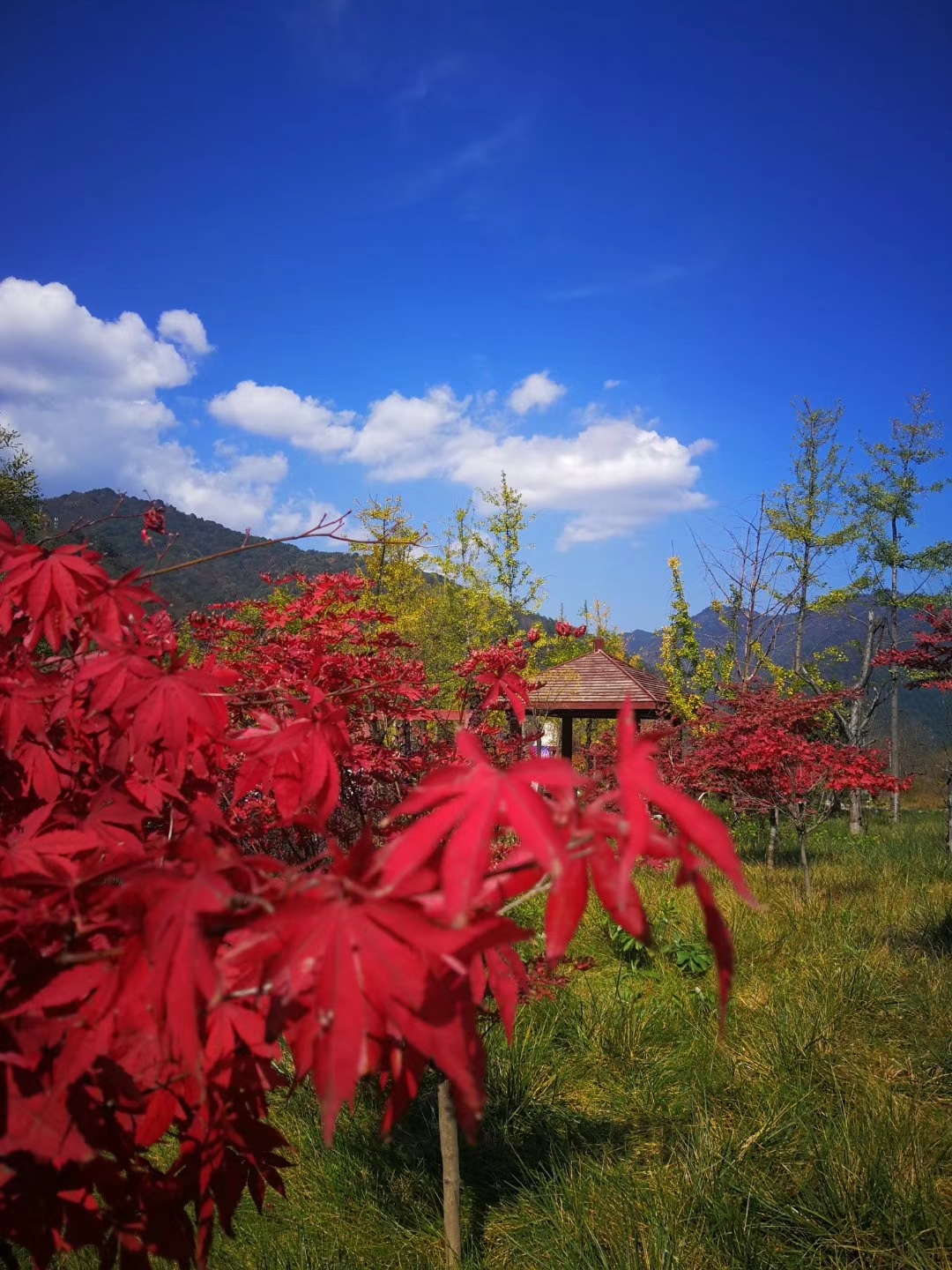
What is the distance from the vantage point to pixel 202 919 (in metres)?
0.82

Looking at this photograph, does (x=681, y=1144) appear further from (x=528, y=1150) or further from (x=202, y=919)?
(x=202, y=919)

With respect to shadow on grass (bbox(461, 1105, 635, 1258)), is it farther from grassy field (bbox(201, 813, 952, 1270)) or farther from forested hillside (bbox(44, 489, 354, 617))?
forested hillside (bbox(44, 489, 354, 617))

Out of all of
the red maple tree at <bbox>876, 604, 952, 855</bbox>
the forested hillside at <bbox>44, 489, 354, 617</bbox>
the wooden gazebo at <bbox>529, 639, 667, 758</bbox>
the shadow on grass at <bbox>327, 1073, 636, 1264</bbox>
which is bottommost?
the shadow on grass at <bbox>327, 1073, 636, 1264</bbox>

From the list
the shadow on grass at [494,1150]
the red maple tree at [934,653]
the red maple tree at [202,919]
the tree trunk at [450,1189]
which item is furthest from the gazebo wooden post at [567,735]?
the red maple tree at [202,919]

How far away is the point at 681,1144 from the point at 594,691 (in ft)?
33.5

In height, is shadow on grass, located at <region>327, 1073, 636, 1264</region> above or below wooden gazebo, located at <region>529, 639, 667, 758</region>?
below

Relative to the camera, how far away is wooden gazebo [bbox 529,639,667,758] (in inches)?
489

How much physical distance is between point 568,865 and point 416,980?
185 millimetres

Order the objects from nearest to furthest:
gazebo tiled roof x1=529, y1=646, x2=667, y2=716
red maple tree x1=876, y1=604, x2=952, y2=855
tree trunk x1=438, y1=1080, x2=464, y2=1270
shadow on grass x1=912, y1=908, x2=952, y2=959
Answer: tree trunk x1=438, y1=1080, x2=464, y2=1270, shadow on grass x1=912, y1=908, x2=952, y2=959, red maple tree x1=876, y1=604, x2=952, y2=855, gazebo tiled roof x1=529, y1=646, x2=667, y2=716

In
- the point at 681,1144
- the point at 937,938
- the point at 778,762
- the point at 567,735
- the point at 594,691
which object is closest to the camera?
the point at 681,1144

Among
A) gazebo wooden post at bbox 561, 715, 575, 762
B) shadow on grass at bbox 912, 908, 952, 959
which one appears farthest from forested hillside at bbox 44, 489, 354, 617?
shadow on grass at bbox 912, 908, 952, 959

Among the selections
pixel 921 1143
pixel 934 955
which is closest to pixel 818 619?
pixel 934 955

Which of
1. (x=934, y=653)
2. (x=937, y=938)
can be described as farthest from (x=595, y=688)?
(x=937, y=938)

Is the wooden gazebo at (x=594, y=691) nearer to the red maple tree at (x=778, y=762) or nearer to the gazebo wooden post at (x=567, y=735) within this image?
the gazebo wooden post at (x=567, y=735)
